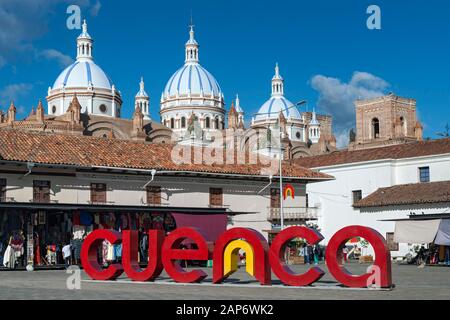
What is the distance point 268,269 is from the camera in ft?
71.9

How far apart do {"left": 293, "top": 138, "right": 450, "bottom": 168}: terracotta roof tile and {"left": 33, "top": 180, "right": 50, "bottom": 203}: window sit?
28.4m

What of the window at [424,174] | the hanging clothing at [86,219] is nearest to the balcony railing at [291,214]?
the hanging clothing at [86,219]

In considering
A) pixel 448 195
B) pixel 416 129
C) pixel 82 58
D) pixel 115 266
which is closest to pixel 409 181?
pixel 448 195

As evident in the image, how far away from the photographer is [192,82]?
383 ft

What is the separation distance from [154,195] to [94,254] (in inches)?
597

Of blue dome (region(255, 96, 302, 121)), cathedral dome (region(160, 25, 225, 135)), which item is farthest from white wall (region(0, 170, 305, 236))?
blue dome (region(255, 96, 302, 121))

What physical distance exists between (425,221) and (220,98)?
80.2 m

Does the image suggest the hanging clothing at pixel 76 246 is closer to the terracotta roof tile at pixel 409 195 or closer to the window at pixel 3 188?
the window at pixel 3 188

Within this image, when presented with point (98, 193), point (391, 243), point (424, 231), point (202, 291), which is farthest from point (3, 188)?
point (391, 243)

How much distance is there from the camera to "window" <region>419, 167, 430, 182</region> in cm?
5403

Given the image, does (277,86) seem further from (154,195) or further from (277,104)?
(154,195)

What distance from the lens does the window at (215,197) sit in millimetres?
41312

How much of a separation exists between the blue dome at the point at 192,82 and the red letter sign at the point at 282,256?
95025 mm

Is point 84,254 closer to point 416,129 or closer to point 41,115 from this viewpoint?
point 41,115
